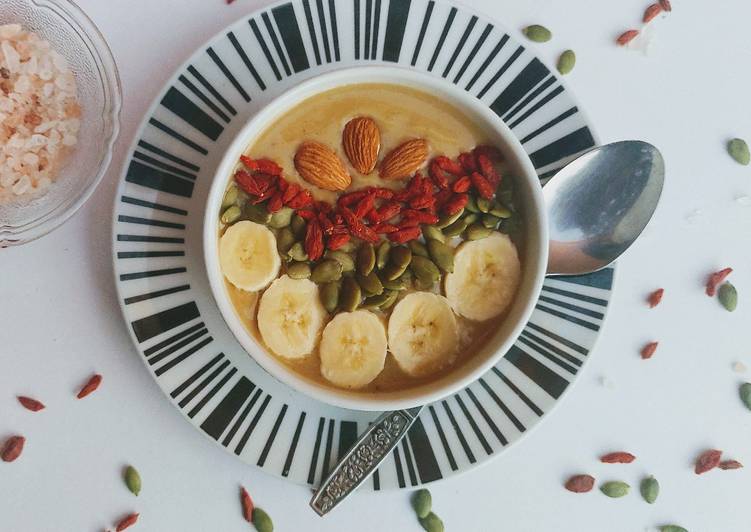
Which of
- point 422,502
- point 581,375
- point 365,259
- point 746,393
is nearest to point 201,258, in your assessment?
point 365,259

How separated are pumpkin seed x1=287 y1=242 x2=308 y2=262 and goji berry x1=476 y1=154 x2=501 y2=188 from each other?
14.1 inches

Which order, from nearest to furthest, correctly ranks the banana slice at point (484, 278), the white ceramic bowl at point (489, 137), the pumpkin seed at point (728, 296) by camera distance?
the white ceramic bowl at point (489, 137), the banana slice at point (484, 278), the pumpkin seed at point (728, 296)

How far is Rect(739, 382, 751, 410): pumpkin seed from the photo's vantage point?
1560 mm

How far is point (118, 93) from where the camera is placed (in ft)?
4.49

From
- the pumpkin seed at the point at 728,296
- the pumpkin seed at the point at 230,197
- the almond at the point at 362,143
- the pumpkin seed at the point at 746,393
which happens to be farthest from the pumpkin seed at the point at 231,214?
the pumpkin seed at the point at 746,393

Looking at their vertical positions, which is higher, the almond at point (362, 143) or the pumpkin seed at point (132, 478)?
the almond at point (362, 143)

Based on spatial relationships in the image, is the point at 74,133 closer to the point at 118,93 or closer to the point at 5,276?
the point at 118,93

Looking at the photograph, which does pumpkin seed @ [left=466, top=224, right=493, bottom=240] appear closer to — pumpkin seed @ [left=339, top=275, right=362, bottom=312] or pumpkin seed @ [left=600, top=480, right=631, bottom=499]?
pumpkin seed @ [left=339, top=275, right=362, bottom=312]

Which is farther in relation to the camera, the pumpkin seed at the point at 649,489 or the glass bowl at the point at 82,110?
the pumpkin seed at the point at 649,489

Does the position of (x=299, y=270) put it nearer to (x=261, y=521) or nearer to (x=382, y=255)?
(x=382, y=255)

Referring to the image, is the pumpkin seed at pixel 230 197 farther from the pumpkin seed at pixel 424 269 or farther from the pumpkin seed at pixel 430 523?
the pumpkin seed at pixel 430 523

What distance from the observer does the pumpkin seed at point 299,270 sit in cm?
131

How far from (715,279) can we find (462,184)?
0.65m

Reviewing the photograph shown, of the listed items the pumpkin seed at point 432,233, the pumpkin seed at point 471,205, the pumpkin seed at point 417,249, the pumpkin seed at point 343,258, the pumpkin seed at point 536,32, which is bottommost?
the pumpkin seed at point 343,258
